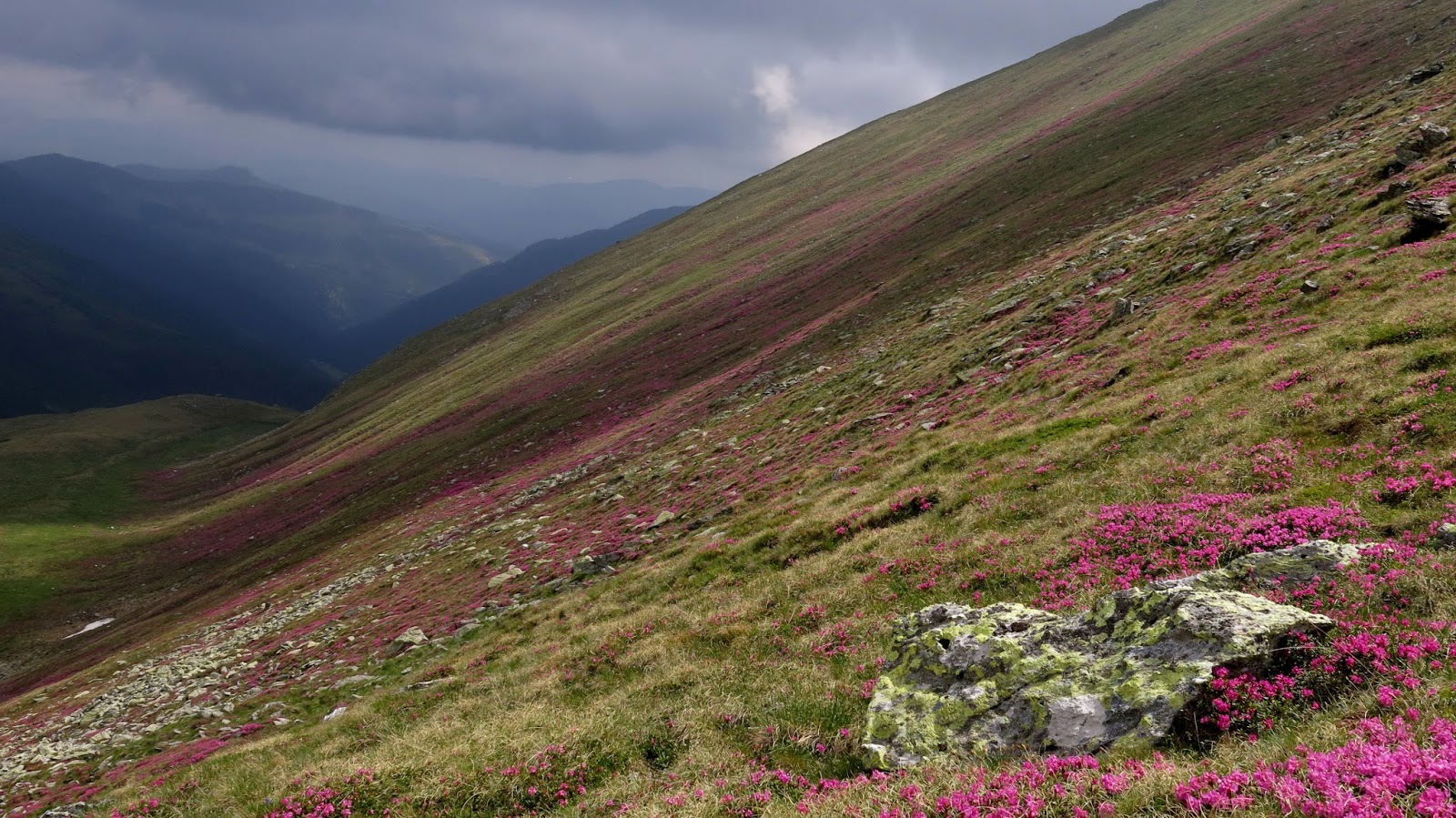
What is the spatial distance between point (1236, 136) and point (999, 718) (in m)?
60.5

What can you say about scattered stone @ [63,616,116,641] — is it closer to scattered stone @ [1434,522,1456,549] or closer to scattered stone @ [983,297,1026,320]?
scattered stone @ [983,297,1026,320]

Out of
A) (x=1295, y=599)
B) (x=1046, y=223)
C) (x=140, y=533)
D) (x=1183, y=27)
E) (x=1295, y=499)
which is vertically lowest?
(x=1295, y=499)

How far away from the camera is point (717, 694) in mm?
13625

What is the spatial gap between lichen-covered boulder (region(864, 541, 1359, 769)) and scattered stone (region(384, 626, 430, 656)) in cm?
2188

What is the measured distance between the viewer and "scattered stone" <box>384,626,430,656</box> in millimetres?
25203

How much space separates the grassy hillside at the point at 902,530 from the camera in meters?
8.90

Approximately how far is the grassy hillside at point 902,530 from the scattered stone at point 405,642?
1220 mm

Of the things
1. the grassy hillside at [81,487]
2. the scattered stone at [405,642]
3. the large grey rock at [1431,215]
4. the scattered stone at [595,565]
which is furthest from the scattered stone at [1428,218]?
the grassy hillside at [81,487]

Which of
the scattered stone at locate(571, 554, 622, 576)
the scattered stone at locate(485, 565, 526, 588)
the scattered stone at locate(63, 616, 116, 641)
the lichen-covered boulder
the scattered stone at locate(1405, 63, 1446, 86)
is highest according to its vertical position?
the scattered stone at locate(1405, 63, 1446, 86)

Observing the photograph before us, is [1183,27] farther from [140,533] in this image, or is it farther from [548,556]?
[140,533]

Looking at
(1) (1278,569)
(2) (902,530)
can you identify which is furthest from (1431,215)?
(2) (902,530)

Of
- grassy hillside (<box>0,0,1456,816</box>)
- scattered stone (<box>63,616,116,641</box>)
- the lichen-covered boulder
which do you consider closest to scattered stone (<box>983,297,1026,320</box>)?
grassy hillside (<box>0,0,1456,816</box>)

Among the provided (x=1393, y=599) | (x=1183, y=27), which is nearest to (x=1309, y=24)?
(x=1183, y=27)

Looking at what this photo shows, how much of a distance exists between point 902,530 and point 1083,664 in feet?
32.9
